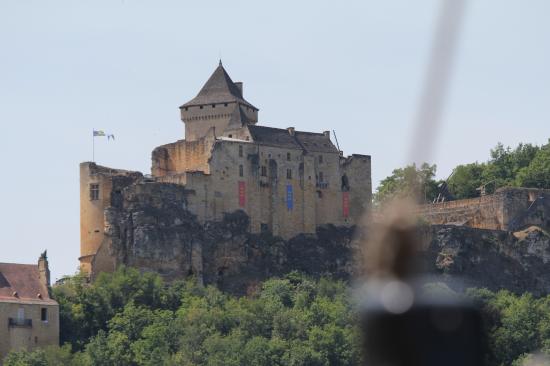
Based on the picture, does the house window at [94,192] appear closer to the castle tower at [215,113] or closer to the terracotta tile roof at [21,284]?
the terracotta tile roof at [21,284]

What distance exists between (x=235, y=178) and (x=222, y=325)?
24.2 ft

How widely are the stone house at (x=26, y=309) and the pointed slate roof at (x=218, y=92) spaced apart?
1455 centimetres

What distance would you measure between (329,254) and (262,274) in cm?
348

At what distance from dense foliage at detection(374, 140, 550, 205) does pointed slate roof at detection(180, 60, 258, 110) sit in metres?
13.5

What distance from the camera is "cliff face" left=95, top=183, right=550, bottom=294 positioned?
95.9 metres

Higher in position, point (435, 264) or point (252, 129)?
point (252, 129)

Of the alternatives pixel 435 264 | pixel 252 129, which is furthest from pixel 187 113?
pixel 435 264

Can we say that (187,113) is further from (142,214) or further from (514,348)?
(514,348)

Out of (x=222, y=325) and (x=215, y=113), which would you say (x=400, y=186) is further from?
(x=222, y=325)

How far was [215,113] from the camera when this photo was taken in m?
102

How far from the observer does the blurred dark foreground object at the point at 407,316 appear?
2238 inches

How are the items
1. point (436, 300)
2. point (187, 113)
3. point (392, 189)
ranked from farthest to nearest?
point (392, 189)
point (187, 113)
point (436, 300)

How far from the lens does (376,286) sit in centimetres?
9438

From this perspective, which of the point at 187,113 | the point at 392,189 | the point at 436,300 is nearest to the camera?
the point at 436,300
